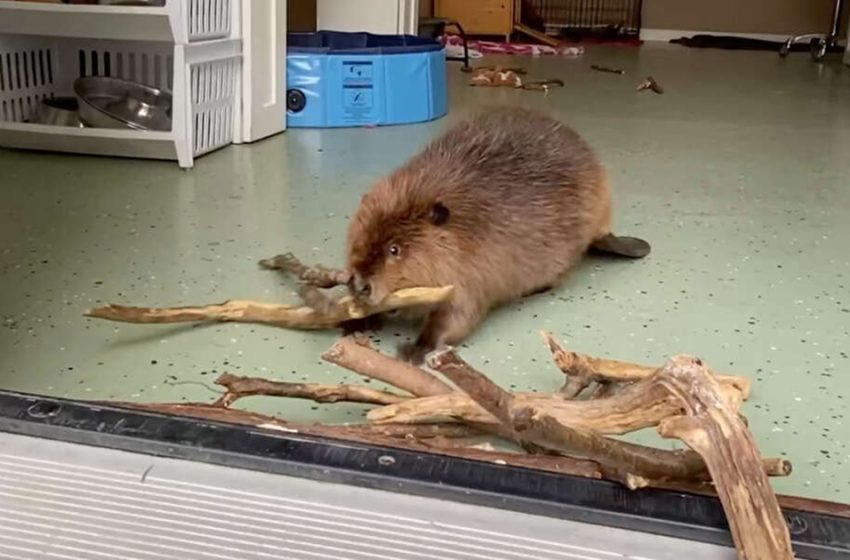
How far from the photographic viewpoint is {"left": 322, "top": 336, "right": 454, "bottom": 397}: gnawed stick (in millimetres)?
1001

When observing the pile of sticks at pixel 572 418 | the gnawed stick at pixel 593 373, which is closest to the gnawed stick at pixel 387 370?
the pile of sticks at pixel 572 418

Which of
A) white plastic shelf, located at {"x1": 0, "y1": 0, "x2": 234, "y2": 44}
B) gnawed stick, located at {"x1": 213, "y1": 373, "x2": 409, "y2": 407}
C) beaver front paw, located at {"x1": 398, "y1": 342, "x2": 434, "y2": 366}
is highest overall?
white plastic shelf, located at {"x1": 0, "y1": 0, "x2": 234, "y2": 44}

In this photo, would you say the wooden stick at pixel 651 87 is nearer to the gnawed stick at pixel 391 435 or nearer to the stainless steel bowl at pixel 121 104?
the stainless steel bowl at pixel 121 104

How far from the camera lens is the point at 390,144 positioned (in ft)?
9.12

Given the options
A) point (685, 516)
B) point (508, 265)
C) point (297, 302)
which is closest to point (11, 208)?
point (297, 302)

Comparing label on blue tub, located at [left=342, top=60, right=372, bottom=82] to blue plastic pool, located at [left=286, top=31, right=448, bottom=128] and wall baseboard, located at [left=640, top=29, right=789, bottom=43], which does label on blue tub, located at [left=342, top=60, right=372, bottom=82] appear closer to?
blue plastic pool, located at [left=286, top=31, right=448, bottom=128]

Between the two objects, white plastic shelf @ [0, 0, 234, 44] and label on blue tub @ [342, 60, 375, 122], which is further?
label on blue tub @ [342, 60, 375, 122]

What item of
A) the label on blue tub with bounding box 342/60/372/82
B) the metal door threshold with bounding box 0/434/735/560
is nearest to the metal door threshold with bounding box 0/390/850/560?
the metal door threshold with bounding box 0/434/735/560

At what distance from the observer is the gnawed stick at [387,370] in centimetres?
100

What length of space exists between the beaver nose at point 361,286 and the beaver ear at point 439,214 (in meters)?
0.12

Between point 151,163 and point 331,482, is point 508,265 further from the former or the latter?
point 151,163

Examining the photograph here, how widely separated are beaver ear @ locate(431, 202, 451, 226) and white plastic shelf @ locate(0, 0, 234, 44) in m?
1.25

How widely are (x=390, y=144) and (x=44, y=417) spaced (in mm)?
2040

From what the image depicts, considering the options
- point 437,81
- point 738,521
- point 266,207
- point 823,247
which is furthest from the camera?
point 437,81
